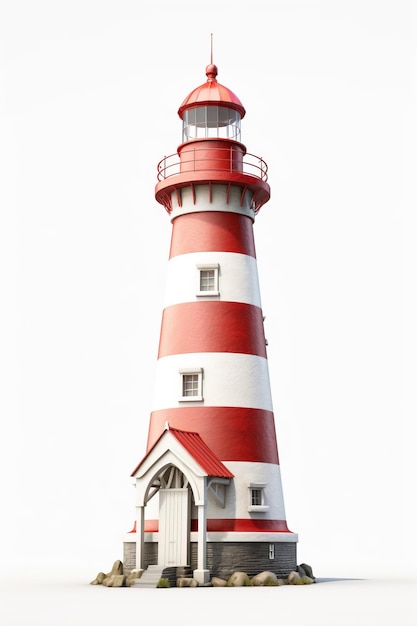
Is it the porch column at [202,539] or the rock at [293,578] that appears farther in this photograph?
the rock at [293,578]

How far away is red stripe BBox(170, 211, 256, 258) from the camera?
3316cm

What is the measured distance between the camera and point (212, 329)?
106 ft

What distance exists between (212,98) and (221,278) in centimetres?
600

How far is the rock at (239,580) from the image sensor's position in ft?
97.2

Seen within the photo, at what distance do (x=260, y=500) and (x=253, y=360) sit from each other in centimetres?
425

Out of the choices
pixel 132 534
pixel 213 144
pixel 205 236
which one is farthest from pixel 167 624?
pixel 213 144

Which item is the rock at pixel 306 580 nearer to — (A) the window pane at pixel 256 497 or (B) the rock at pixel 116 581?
(A) the window pane at pixel 256 497

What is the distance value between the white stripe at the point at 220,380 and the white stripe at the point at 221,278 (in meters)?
1.86

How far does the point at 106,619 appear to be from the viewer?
2116 cm

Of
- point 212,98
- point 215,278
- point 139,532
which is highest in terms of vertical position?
point 212,98

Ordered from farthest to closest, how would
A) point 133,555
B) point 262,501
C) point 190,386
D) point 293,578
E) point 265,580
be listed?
1. point 190,386
2. point 262,501
3. point 133,555
4. point 293,578
5. point 265,580

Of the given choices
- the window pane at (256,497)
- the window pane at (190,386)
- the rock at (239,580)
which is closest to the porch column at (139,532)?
the rock at (239,580)

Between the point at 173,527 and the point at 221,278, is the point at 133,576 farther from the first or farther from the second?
the point at 221,278

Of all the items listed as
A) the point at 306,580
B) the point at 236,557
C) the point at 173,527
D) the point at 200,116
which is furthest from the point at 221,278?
the point at 306,580
